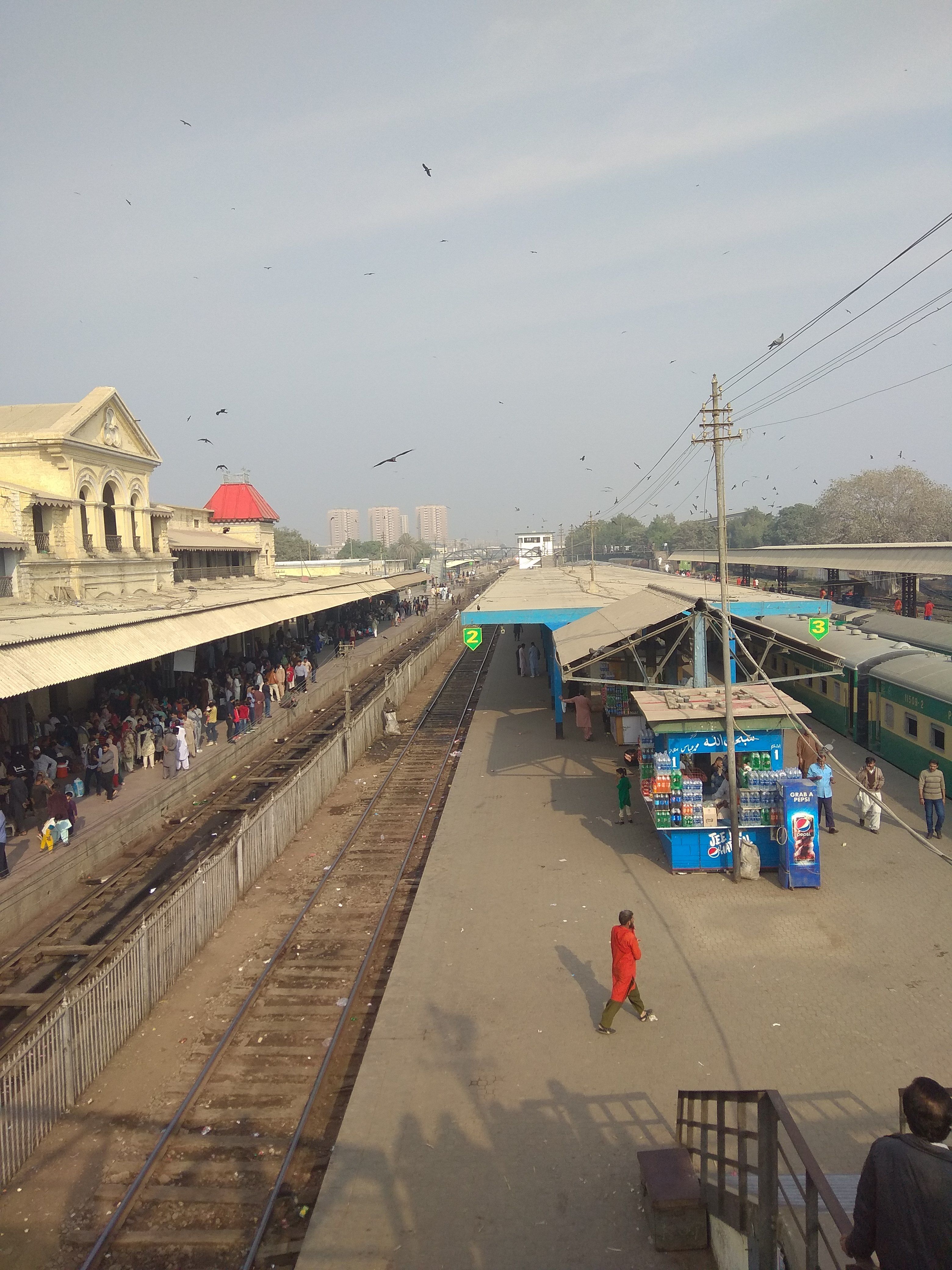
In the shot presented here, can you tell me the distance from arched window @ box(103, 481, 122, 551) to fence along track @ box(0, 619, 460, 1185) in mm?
16052

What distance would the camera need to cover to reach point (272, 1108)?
24.9ft

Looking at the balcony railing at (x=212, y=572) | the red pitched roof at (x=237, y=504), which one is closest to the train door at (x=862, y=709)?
the balcony railing at (x=212, y=572)

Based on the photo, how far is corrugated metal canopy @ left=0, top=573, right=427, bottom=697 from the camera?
12898 millimetres

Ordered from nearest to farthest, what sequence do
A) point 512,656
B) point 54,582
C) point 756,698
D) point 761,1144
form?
point 761,1144 < point 756,698 < point 54,582 < point 512,656

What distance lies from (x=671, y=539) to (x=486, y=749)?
114940 mm

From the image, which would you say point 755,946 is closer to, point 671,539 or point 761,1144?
point 761,1144

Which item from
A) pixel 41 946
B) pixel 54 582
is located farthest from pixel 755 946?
pixel 54 582

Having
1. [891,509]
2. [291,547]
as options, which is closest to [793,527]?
[891,509]

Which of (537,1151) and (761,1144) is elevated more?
(761,1144)

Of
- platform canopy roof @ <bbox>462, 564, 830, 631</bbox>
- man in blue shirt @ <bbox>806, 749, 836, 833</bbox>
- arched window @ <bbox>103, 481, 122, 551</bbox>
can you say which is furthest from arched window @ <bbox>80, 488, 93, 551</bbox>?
man in blue shirt @ <bbox>806, 749, 836, 833</bbox>

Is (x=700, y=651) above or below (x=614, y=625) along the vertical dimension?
below

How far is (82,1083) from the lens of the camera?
768 centimetres

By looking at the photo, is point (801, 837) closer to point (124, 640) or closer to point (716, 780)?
point (716, 780)

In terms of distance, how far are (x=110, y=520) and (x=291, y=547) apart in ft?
274
